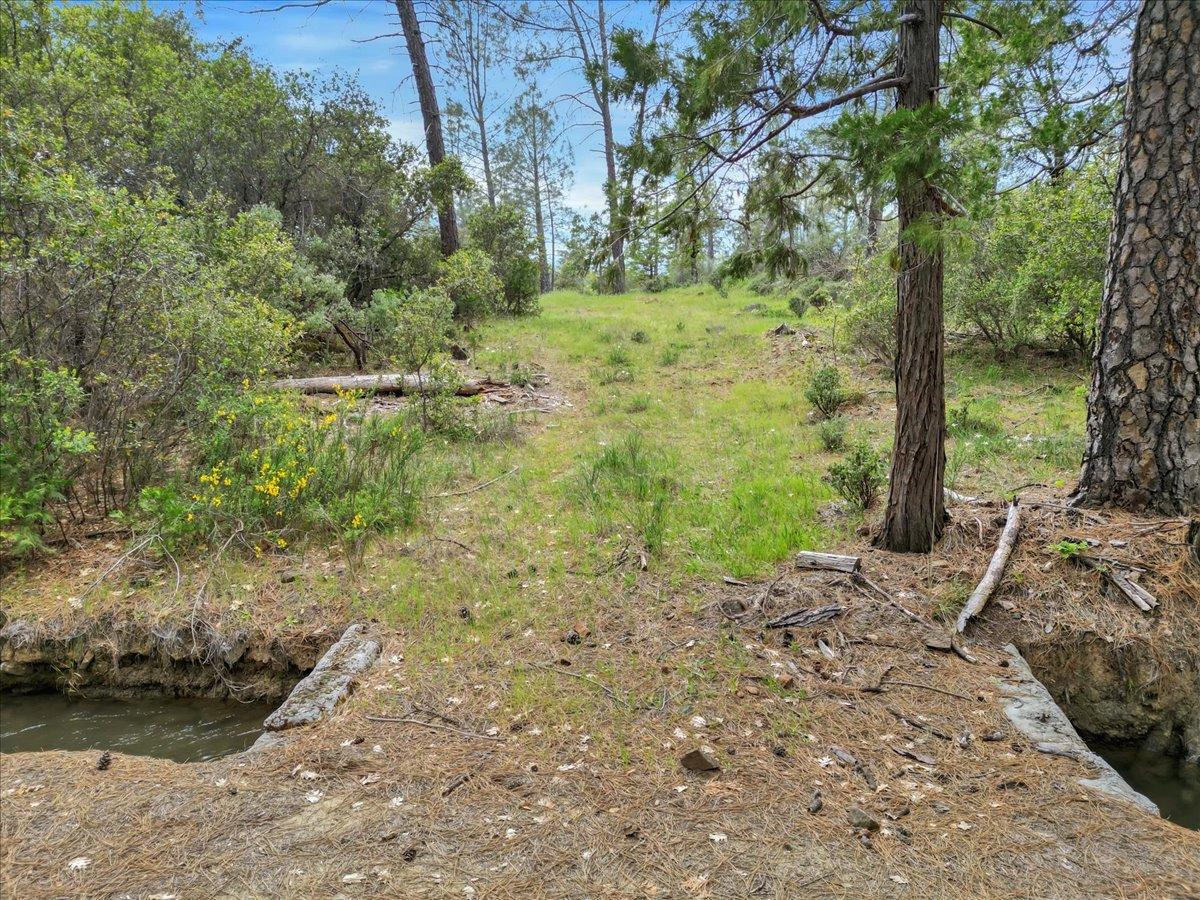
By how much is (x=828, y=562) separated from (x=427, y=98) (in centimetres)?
1306

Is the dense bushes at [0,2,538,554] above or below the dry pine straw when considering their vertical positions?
above

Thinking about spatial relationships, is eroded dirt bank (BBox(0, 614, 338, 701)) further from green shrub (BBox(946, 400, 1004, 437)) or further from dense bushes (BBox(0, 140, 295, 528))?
green shrub (BBox(946, 400, 1004, 437))

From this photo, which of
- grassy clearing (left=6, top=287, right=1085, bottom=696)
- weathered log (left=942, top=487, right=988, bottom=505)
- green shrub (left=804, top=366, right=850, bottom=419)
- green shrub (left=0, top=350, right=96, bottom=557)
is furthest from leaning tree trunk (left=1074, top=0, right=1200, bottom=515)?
green shrub (left=0, top=350, right=96, bottom=557)

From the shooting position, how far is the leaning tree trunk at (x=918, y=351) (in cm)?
360

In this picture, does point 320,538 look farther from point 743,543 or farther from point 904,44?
point 904,44

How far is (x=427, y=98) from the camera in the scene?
12.9 m

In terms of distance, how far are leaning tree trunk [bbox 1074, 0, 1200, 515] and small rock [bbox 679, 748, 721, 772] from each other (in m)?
3.38

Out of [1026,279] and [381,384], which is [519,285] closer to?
[381,384]

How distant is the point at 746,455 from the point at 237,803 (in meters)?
5.55

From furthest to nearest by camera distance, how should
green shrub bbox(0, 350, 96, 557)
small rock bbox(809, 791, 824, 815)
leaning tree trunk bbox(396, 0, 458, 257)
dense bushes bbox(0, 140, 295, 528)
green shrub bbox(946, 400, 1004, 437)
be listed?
leaning tree trunk bbox(396, 0, 458, 257)
green shrub bbox(946, 400, 1004, 437)
dense bushes bbox(0, 140, 295, 528)
green shrub bbox(0, 350, 96, 557)
small rock bbox(809, 791, 824, 815)

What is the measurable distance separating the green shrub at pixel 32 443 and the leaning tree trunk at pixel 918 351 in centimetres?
602

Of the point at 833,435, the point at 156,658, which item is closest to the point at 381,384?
the point at 156,658

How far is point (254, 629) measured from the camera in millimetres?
4332

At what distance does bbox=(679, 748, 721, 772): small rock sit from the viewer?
9.24ft
